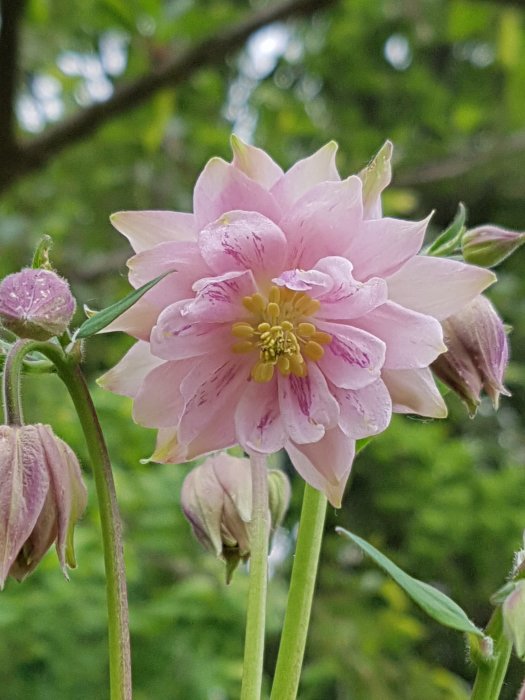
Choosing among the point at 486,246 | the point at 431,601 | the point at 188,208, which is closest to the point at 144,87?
the point at 188,208

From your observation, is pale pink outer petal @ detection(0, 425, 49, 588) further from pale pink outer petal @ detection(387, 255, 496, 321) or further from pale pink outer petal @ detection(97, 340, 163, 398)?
pale pink outer petal @ detection(387, 255, 496, 321)

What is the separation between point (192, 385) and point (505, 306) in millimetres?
2518

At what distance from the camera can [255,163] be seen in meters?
0.43

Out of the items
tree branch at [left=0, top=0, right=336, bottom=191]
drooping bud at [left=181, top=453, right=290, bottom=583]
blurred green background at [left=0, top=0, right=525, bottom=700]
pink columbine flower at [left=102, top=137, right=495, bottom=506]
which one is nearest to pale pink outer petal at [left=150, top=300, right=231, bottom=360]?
pink columbine flower at [left=102, top=137, right=495, bottom=506]

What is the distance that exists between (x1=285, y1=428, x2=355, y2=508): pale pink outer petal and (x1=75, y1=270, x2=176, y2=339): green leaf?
0.36 feet

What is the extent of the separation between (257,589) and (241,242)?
164mm

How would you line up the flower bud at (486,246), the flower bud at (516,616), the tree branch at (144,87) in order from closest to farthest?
1. the flower bud at (516,616)
2. the flower bud at (486,246)
3. the tree branch at (144,87)

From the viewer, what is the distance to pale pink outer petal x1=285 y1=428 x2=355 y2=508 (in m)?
0.43

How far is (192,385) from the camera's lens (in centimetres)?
43

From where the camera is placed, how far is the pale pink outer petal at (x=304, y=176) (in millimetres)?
426

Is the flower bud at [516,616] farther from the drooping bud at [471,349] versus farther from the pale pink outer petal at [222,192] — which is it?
the pale pink outer petal at [222,192]

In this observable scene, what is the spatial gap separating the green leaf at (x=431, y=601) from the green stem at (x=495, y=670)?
0.01 metres

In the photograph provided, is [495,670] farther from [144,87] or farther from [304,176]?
[144,87]

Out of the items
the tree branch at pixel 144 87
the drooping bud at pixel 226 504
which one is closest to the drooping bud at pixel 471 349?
the drooping bud at pixel 226 504
